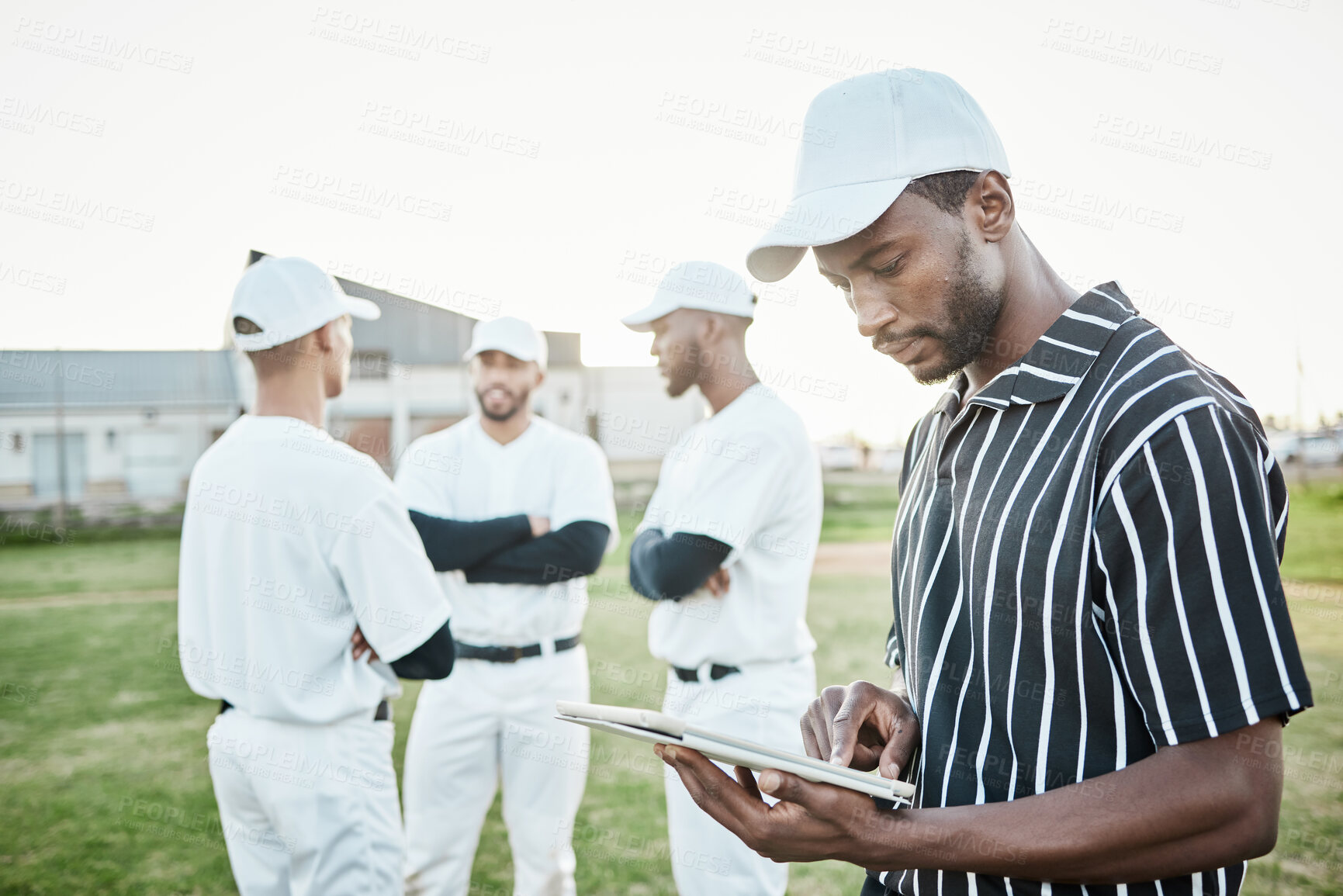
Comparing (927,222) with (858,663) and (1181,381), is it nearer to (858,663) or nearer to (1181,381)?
(1181,381)

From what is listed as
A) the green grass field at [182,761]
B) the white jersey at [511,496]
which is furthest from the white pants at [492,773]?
the green grass field at [182,761]

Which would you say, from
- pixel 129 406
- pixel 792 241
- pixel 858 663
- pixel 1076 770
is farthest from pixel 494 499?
pixel 129 406

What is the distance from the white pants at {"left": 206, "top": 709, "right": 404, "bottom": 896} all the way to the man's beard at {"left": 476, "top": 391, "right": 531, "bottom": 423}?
5.94 feet

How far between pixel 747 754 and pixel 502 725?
9.66 ft

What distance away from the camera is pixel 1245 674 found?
1.06 meters

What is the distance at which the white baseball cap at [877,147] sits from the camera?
1443 millimetres

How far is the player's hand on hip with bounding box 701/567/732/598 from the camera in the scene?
126 inches

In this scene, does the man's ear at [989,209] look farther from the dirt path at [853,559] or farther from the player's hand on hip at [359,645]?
the dirt path at [853,559]

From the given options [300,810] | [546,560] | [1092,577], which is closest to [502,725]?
[546,560]

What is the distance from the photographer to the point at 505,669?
3.82 metres

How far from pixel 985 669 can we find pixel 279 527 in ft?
6.93

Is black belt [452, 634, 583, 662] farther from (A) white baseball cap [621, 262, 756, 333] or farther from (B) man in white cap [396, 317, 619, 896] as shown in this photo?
(A) white baseball cap [621, 262, 756, 333]

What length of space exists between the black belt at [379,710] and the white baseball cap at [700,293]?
1771mm

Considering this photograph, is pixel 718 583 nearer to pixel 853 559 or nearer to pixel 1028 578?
pixel 1028 578
